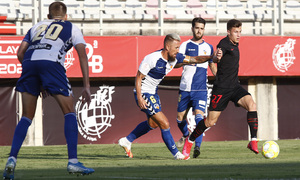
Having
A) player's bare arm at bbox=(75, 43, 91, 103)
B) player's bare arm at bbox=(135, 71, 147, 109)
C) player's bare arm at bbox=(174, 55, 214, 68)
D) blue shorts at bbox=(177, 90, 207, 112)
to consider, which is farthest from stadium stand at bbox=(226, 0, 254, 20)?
player's bare arm at bbox=(75, 43, 91, 103)

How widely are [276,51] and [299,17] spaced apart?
3854 mm

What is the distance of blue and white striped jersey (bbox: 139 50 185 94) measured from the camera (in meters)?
Answer: 10.0

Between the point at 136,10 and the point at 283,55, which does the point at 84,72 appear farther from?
the point at 136,10

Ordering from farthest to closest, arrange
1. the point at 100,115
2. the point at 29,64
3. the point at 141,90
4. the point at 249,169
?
the point at 100,115 → the point at 141,90 → the point at 249,169 → the point at 29,64

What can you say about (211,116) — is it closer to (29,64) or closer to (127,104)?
(29,64)

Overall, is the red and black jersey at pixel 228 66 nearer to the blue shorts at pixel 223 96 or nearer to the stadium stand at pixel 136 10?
the blue shorts at pixel 223 96

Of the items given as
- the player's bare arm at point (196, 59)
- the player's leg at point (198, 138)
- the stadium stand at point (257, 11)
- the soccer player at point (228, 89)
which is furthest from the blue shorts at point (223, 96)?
the stadium stand at point (257, 11)

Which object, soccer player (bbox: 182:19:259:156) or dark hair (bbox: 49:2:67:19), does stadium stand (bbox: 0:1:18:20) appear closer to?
soccer player (bbox: 182:19:259:156)

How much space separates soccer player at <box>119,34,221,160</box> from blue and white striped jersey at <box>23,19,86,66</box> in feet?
9.03

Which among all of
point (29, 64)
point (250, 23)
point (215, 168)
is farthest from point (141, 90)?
point (250, 23)

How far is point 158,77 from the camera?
1024cm

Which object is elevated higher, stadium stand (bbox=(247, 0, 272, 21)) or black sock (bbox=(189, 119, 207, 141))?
stadium stand (bbox=(247, 0, 272, 21))

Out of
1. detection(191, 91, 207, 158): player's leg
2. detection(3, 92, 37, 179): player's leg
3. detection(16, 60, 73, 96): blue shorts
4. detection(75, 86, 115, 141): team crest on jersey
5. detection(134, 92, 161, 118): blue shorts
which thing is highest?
detection(16, 60, 73, 96): blue shorts

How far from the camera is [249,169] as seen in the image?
25.8 ft
